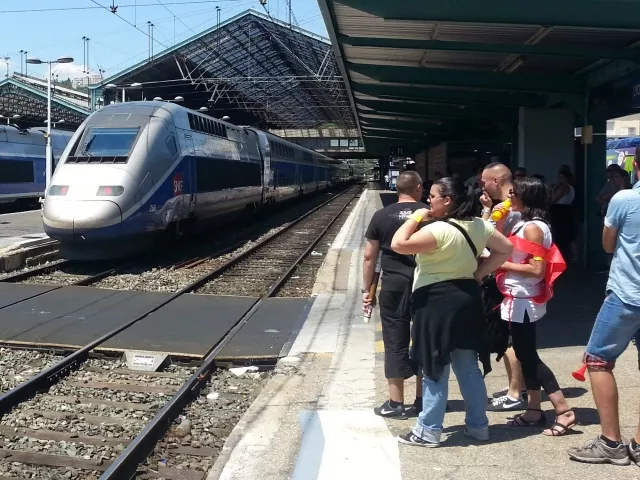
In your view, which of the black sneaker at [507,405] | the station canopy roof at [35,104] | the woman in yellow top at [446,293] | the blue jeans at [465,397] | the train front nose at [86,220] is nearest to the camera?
the woman in yellow top at [446,293]

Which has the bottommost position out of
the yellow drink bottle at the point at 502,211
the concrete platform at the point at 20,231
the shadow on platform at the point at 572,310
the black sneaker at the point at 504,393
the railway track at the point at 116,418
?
the railway track at the point at 116,418

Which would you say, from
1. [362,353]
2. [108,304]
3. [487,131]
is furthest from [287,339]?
[487,131]

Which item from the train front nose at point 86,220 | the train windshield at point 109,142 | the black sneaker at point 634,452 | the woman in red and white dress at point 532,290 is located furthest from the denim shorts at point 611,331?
the train windshield at point 109,142

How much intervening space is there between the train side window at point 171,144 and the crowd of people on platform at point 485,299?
9.55 m

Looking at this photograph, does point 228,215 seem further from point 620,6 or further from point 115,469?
point 115,469

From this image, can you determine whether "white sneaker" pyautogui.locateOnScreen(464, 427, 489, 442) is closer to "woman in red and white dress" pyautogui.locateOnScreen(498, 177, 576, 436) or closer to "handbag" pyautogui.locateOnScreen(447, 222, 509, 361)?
"woman in red and white dress" pyautogui.locateOnScreen(498, 177, 576, 436)

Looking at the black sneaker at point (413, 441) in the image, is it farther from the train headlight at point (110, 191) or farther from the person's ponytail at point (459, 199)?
the train headlight at point (110, 191)

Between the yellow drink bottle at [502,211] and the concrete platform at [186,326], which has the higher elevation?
the yellow drink bottle at [502,211]

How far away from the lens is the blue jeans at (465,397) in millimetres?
4531

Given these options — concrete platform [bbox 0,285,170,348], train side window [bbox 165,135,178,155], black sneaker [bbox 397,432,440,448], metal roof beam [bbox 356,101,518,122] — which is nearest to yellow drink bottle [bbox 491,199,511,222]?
Answer: black sneaker [bbox 397,432,440,448]

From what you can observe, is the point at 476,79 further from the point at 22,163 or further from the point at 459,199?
the point at 22,163

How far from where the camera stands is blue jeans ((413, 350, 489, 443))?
4.53 m

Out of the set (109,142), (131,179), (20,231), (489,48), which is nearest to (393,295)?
(489,48)

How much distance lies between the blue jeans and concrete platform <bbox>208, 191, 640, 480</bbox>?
12cm
